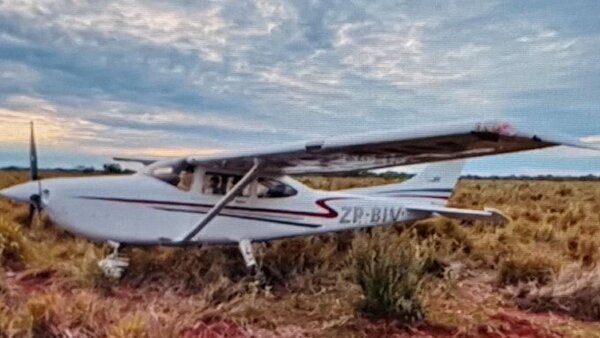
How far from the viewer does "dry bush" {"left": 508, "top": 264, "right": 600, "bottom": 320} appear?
704 centimetres

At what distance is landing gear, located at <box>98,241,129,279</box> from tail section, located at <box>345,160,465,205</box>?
4.43 m

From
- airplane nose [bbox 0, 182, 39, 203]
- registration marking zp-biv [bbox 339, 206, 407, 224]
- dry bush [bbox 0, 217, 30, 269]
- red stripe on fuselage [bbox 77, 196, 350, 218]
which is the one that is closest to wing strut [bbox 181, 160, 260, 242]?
red stripe on fuselage [bbox 77, 196, 350, 218]

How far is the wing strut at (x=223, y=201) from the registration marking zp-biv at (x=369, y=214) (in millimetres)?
1754

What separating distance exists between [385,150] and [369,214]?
8.56ft

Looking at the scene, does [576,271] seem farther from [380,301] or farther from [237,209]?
[237,209]

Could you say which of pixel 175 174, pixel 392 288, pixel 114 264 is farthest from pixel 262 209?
pixel 392 288

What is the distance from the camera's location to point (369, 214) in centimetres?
930

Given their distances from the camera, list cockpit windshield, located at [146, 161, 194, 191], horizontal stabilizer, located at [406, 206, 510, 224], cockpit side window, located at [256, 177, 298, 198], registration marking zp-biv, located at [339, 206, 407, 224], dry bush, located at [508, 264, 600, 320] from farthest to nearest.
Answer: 1. horizontal stabilizer, located at [406, 206, 510, 224]
2. registration marking zp-biv, located at [339, 206, 407, 224]
3. cockpit side window, located at [256, 177, 298, 198]
4. cockpit windshield, located at [146, 161, 194, 191]
5. dry bush, located at [508, 264, 600, 320]

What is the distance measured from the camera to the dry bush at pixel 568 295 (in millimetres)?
7039

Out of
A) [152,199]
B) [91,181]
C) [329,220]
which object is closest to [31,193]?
[91,181]

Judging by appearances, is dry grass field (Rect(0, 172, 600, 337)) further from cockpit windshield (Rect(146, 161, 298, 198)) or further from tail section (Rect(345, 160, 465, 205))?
cockpit windshield (Rect(146, 161, 298, 198))

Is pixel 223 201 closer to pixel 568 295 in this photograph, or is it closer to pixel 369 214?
pixel 369 214

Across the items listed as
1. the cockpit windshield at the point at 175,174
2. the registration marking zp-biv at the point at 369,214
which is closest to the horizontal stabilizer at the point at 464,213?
the registration marking zp-biv at the point at 369,214

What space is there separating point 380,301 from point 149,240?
11.3 ft
